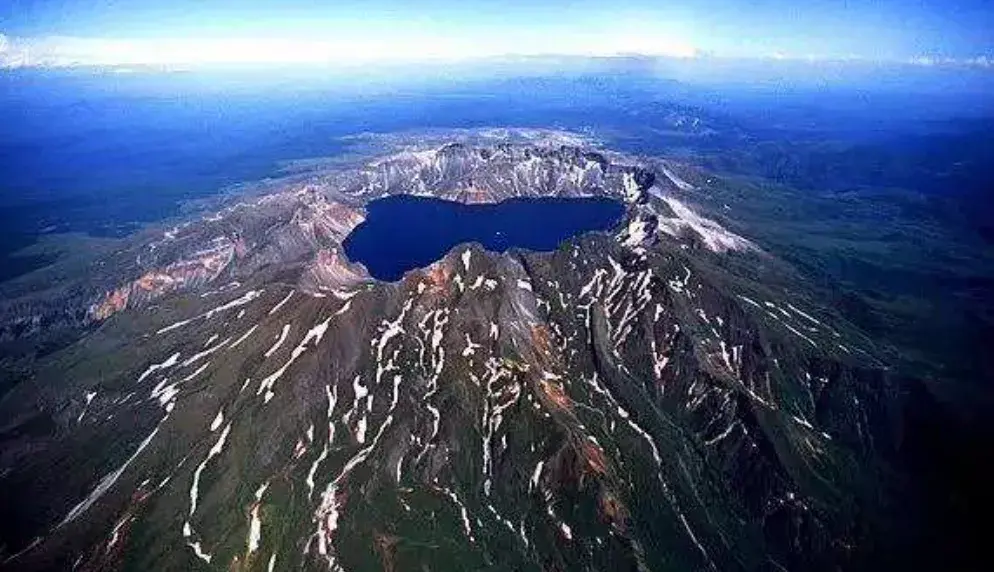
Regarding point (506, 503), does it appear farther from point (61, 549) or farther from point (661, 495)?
point (61, 549)

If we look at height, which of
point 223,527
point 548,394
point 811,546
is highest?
point 548,394

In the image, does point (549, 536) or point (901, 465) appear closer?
point (549, 536)

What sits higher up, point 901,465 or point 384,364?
point 384,364


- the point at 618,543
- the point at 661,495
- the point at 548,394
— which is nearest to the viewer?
the point at 618,543

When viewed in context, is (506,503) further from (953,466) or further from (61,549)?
(953,466)

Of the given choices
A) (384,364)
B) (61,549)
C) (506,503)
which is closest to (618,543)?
(506,503)

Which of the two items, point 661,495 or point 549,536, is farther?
point 661,495

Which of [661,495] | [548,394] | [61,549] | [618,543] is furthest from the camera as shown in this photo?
[548,394]

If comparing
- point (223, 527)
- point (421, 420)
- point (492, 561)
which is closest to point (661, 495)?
point (492, 561)

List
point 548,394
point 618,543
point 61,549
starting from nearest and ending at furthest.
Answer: point 61,549, point 618,543, point 548,394

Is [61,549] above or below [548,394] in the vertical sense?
below
